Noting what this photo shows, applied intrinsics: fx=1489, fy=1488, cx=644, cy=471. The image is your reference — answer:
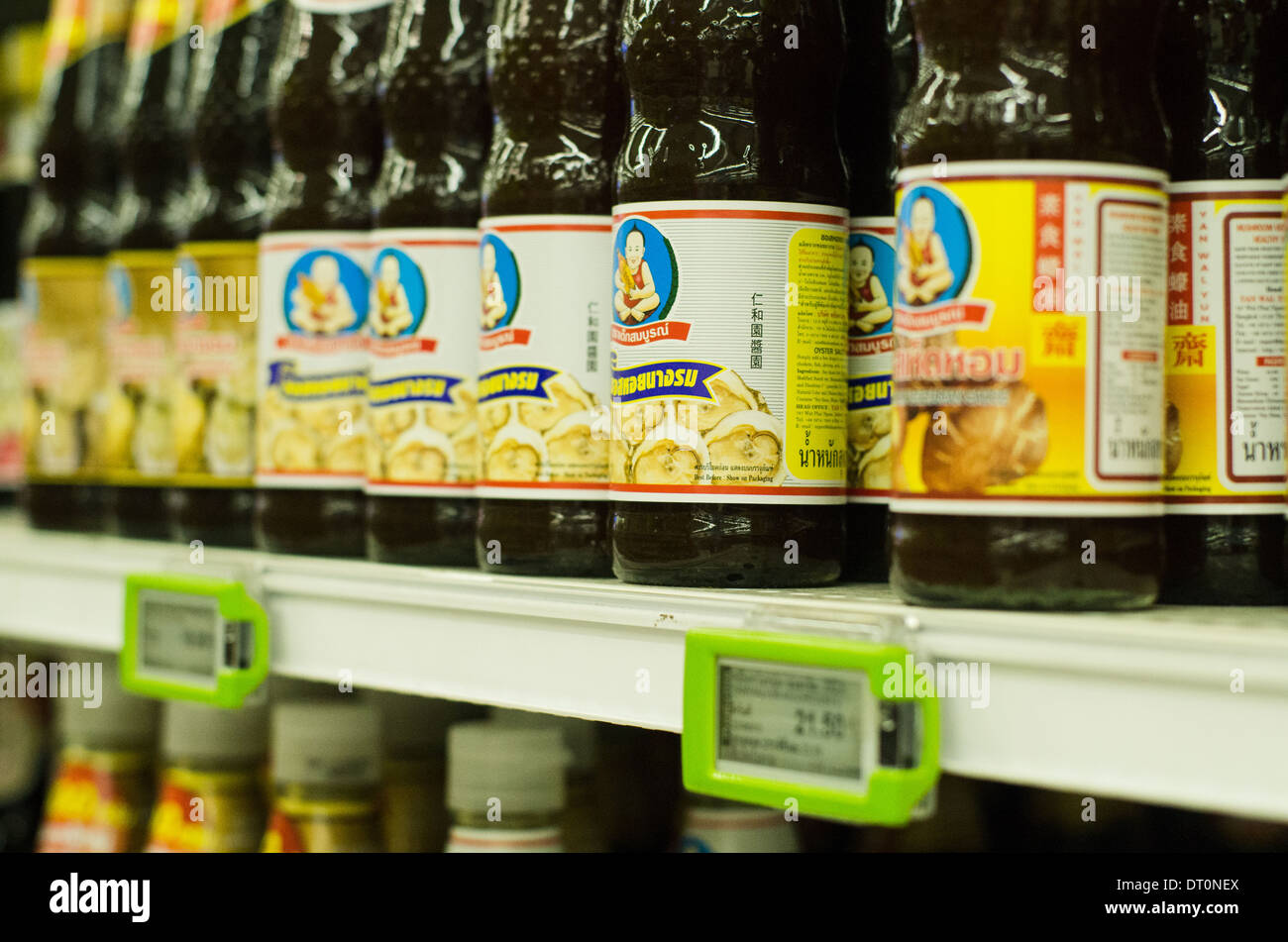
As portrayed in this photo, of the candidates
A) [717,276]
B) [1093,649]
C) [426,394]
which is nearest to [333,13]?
[426,394]

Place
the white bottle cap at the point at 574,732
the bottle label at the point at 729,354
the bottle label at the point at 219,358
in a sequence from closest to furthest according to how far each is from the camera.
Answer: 1. the bottle label at the point at 729,354
2. the white bottle cap at the point at 574,732
3. the bottle label at the point at 219,358

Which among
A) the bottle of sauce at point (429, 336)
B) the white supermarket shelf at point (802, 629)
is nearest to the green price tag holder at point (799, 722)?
the white supermarket shelf at point (802, 629)

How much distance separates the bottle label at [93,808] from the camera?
1763 millimetres

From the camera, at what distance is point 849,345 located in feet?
3.71

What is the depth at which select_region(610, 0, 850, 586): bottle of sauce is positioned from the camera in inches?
40.2

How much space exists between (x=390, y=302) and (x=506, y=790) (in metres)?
0.44

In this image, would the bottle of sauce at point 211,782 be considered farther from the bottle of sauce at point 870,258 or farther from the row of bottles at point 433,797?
the bottle of sauce at point 870,258

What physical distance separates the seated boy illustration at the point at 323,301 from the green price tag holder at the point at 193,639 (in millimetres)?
273

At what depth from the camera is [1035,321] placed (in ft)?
2.77

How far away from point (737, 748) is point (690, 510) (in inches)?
8.0

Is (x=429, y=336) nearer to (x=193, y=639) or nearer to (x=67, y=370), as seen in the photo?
(x=193, y=639)

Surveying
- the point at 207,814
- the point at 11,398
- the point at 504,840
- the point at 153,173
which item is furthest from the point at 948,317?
the point at 11,398

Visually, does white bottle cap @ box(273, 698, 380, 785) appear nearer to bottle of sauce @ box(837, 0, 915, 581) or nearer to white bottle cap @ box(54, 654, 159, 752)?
white bottle cap @ box(54, 654, 159, 752)
